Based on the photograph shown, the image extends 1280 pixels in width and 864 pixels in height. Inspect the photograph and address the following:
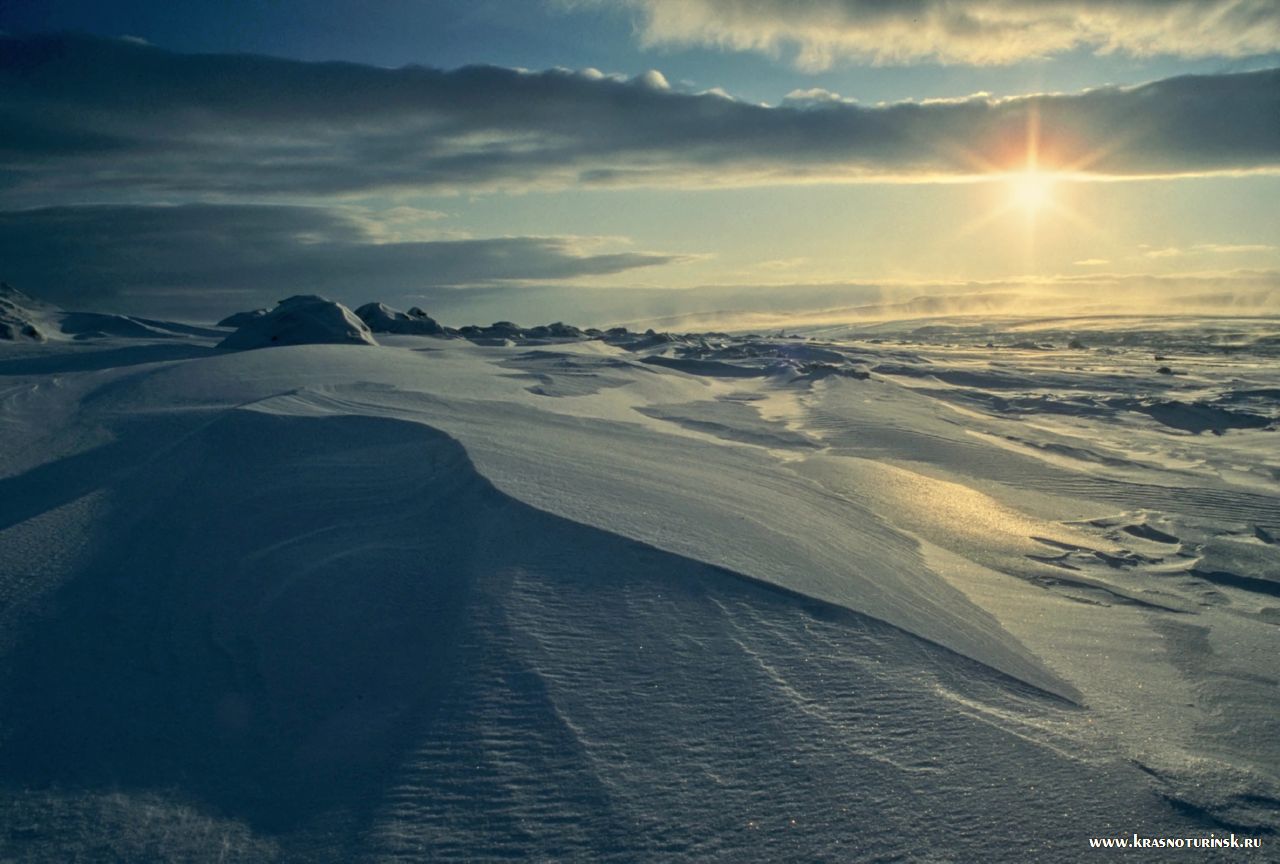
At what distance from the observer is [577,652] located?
6.59 feet

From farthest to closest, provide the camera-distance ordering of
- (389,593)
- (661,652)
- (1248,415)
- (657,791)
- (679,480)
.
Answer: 1. (1248,415)
2. (679,480)
3. (389,593)
4. (661,652)
5. (657,791)

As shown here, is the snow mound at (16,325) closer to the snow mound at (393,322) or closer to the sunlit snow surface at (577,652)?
the snow mound at (393,322)

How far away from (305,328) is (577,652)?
1130 cm

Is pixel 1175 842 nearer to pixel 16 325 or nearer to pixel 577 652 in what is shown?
pixel 577 652

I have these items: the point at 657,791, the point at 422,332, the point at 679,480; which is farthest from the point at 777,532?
the point at 422,332

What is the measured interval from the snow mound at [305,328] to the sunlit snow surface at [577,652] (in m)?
7.25

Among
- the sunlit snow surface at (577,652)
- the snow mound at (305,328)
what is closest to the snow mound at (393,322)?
the snow mound at (305,328)

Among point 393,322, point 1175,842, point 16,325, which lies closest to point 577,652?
point 1175,842

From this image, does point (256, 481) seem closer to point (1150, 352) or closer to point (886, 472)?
point (886, 472)

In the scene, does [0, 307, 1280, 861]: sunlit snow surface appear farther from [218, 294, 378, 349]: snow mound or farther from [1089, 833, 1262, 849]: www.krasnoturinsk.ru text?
[218, 294, 378, 349]: snow mound

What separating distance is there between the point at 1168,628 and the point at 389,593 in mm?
2745

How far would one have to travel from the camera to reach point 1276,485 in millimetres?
5426

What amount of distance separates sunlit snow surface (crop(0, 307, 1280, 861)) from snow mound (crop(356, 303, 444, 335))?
1420cm

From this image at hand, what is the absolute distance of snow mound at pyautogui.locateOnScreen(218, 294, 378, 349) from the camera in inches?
463
